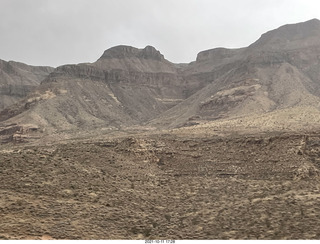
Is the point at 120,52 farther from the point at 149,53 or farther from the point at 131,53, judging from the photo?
the point at 149,53

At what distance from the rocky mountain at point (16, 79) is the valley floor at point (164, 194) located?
4834 inches

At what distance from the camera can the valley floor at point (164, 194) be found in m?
19.5

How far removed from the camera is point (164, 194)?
27.5m

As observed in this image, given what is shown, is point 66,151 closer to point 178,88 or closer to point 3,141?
point 3,141

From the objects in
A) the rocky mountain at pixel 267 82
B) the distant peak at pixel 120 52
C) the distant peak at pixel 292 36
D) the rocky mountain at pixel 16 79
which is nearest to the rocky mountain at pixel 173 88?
the distant peak at pixel 292 36

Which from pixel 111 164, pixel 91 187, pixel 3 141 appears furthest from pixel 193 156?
pixel 3 141

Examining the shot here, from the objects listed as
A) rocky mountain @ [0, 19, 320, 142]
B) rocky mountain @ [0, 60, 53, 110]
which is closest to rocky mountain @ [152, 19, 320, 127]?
rocky mountain @ [0, 19, 320, 142]

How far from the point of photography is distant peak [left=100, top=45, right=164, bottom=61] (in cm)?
15230

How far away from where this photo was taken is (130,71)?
143625 mm

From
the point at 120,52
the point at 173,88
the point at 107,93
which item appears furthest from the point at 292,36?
the point at 107,93

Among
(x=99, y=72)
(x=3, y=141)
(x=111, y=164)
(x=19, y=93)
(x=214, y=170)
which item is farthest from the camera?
(x=19, y=93)

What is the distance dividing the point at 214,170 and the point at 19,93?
131 m

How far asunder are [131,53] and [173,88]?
23.7 meters

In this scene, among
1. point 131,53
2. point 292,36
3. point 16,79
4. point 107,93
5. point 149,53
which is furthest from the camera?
point 16,79
